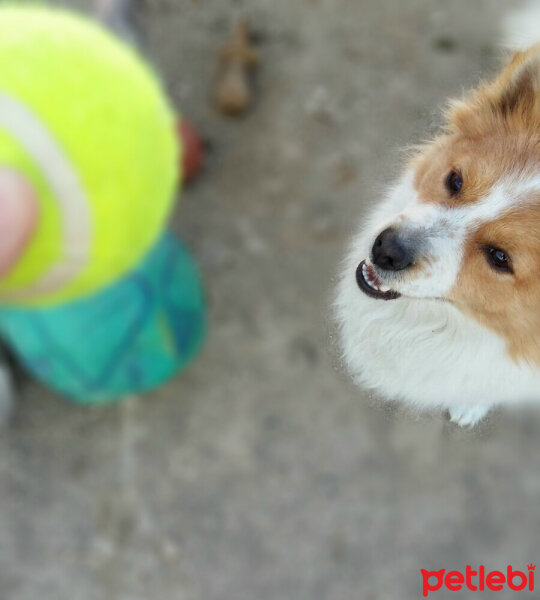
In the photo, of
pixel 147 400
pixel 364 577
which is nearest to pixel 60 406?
pixel 147 400

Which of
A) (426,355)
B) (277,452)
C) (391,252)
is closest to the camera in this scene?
(426,355)

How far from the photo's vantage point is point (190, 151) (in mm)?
1437

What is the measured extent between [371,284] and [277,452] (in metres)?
0.85

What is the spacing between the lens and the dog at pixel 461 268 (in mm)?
546

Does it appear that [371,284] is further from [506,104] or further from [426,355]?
[506,104]

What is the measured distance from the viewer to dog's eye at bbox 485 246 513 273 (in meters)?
0.72

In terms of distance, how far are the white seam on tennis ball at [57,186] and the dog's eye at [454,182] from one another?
43 centimetres

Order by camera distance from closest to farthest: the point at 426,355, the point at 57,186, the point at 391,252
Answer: the point at 426,355
the point at 391,252
the point at 57,186

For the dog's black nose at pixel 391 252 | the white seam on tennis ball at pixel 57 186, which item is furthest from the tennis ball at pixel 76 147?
the dog's black nose at pixel 391 252

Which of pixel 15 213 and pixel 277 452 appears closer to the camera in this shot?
pixel 15 213

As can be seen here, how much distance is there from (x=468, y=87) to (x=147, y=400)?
3.27ft

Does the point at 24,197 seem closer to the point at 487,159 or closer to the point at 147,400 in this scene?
the point at 487,159

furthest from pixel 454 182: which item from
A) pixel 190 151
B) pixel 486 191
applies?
pixel 190 151

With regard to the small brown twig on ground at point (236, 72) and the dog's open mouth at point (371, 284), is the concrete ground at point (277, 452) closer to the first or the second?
the small brown twig on ground at point (236, 72)
